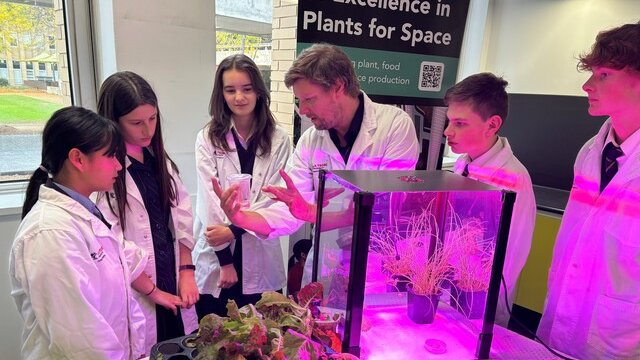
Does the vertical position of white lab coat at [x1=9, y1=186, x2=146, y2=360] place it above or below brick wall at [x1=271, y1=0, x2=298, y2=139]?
below

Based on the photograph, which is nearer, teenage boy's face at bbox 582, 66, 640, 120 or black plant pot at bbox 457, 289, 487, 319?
black plant pot at bbox 457, 289, 487, 319

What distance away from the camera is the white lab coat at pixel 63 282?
1130mm

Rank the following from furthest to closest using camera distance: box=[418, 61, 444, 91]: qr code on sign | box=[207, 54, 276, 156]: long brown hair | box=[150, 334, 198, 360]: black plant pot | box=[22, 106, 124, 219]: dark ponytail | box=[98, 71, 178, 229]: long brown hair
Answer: box=[418, 61, 444, 91]: qr code on sign
box=[207, 54, 276, 156]: long brown hair
box=[98, 71, 178, 229]: long brown hair
box=[22, 106, 124, 219]: dark ponytail
box=[150, 334, 198, 360]: black plant pot

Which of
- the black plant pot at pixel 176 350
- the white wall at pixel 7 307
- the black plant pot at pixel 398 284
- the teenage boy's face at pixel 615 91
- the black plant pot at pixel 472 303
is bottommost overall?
the white wall at pixel 7 307

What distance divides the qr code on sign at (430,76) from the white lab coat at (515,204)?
4.54 feet

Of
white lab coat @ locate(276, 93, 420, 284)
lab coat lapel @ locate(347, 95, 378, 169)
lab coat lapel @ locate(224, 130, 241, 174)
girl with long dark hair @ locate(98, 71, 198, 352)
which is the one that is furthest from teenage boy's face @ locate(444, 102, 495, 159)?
girl with long dark hair @ locate(98, 71, 198, 352)

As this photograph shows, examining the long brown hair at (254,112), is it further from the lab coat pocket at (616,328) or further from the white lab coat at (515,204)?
the lab coat pocket at (616,328)

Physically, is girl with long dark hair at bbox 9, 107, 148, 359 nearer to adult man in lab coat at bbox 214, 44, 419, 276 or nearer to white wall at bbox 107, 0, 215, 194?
adult man in lab coat at bbox 214, 44, 419, 276

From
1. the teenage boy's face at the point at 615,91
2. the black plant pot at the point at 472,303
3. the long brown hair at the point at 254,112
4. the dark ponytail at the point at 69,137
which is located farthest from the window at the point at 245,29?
the black plant pot at the point at 472,303

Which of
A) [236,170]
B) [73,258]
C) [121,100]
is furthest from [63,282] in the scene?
[236,170]

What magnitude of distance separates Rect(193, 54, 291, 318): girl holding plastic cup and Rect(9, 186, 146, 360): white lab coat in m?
0.67

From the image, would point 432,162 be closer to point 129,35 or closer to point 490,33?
point 490,33

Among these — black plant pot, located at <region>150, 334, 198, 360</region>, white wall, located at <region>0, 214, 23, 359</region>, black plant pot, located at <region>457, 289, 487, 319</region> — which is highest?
black plant pot, located at <region>457, 289, 487, 319</region>

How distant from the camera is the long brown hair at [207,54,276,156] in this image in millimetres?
1931
